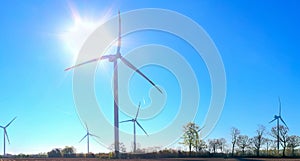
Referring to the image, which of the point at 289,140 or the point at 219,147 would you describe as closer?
the point at 289,140

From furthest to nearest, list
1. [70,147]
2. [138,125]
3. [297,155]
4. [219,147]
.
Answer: [70,147] < [219,147] < [297,155] < [138,125]

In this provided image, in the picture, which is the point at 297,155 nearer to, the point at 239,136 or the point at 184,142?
the point at 239,136

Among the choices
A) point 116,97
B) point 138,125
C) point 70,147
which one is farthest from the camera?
point 70,147

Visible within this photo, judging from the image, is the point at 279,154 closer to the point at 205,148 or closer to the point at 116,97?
the point at 205,148

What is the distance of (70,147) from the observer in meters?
130

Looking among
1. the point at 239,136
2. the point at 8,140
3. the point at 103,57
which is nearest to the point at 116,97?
the point at 103,57

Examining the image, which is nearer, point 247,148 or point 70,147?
point 247,148

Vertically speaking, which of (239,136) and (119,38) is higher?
(119,38)

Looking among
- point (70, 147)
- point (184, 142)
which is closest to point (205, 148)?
point (184, 142)

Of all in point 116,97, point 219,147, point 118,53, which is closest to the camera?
point 116,97

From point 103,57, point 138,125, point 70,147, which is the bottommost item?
point 70,147

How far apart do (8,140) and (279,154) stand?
67232mm

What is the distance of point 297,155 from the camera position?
96312 millimetres

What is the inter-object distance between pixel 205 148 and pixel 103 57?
173 ft
